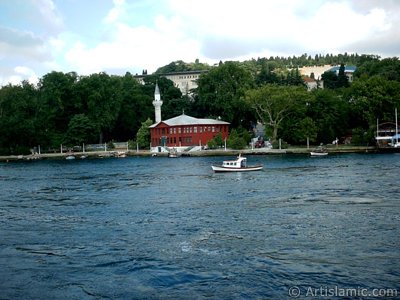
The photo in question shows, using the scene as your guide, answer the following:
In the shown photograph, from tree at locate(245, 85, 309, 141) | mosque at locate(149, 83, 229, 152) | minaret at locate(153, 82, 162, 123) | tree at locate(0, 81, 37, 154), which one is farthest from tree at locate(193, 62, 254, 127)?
tree at locate(0, 81, 37, 154)

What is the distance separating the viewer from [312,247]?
73.5 ft

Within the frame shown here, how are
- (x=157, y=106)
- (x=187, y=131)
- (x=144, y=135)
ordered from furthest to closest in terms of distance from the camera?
(x=157, y=106), (x=144, y=135), (x=187, y=131)

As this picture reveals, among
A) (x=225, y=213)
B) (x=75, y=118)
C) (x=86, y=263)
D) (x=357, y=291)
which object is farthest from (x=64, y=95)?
(x=357, y=291)

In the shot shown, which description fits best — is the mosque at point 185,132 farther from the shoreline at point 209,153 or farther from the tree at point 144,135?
the shoreline at point 209,153

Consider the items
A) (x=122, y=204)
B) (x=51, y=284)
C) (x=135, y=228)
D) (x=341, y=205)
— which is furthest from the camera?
(x=122, y=204)

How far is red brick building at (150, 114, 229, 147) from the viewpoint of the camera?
10606cm

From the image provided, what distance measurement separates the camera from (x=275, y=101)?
311ft

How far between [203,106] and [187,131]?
16189mm

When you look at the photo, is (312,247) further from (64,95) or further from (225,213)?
(64,95)

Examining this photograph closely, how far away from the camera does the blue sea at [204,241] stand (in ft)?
59.5

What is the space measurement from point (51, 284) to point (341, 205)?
2007cm

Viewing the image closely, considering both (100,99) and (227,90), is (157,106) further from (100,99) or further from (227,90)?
(227,90)

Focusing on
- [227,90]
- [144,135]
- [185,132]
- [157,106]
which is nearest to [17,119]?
[144,135]

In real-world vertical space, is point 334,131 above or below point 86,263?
above
